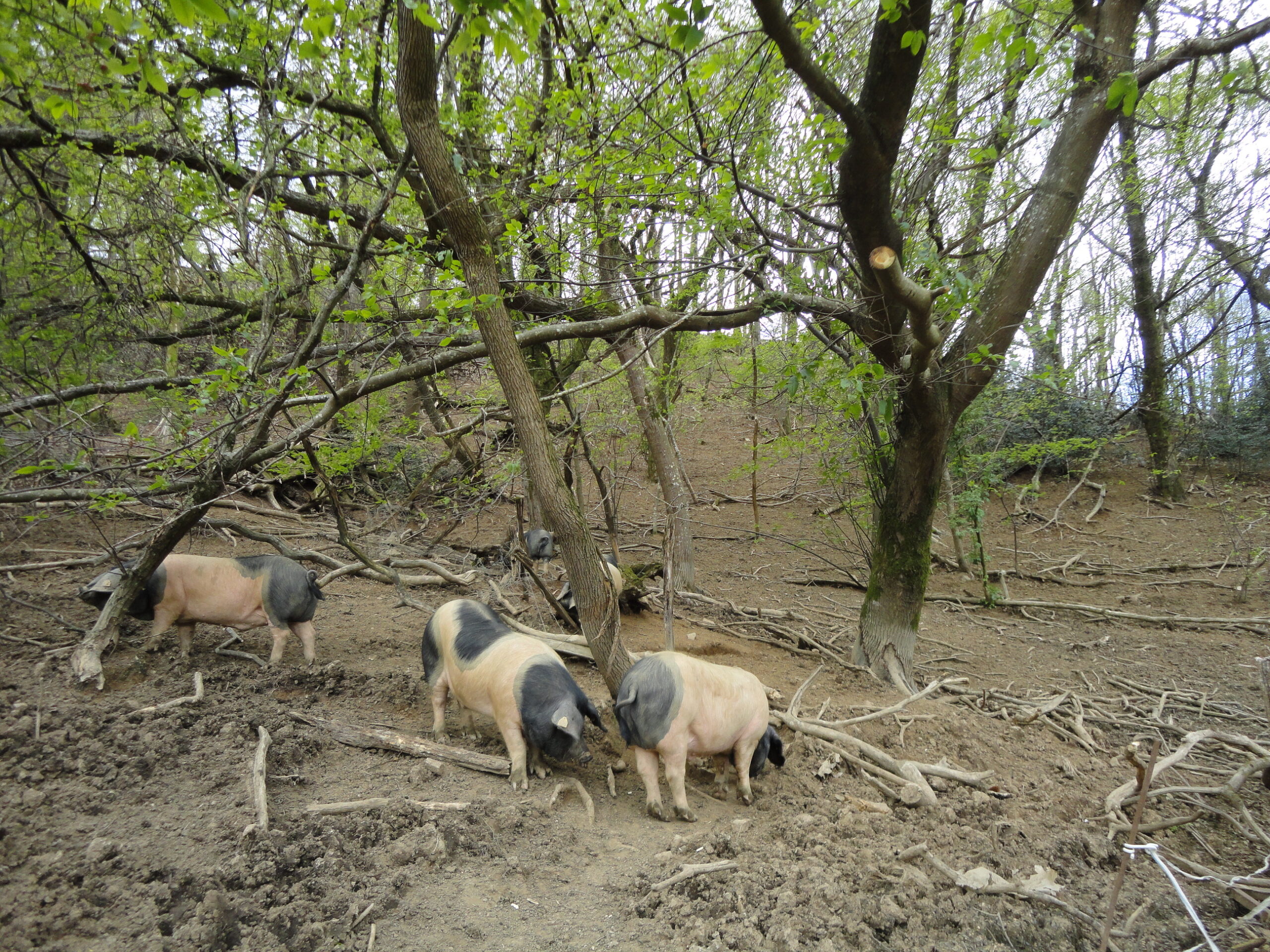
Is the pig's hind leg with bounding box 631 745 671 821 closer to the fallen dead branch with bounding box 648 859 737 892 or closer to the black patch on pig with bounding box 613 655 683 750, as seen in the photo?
the black patch on pig with bounding box 613 655 683 750

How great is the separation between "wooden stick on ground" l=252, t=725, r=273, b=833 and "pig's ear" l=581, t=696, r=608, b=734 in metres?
1.74

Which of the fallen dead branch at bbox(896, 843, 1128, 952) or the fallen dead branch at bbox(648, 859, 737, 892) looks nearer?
the fallen dead branch at bbox(896, 843, 1128, 952)

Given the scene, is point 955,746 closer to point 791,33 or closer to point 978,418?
point 791,33

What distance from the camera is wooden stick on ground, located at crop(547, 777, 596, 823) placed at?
367 centimetres

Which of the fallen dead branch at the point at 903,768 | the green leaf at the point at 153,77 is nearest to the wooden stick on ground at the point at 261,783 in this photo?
the green leaf at the point at 153,77

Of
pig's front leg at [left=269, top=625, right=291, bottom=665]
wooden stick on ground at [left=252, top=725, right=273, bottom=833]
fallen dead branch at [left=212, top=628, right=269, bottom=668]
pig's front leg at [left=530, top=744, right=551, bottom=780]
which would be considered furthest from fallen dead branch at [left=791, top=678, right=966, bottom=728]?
fallen dead branch at [left=212, top=628, right=269, bottom=668]

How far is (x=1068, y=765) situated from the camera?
4.31m

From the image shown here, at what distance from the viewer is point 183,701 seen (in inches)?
158

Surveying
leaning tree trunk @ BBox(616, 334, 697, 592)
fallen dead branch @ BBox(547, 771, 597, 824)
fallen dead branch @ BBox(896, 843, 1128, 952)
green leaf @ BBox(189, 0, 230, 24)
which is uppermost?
green leaf @ BBox(189, 0, 230, 24)

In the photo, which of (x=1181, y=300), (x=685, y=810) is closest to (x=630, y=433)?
(x=685, y=810)

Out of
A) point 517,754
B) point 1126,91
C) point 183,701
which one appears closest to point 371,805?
point 517,754

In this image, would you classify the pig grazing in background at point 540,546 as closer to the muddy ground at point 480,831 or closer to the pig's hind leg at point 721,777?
the muddy ground at point 480,831

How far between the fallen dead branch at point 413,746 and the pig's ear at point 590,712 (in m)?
0.54

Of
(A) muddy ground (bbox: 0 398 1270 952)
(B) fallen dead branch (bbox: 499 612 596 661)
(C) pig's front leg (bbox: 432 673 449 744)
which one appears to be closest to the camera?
(A) muddy ground (bbox: 0 398 1270 952)
